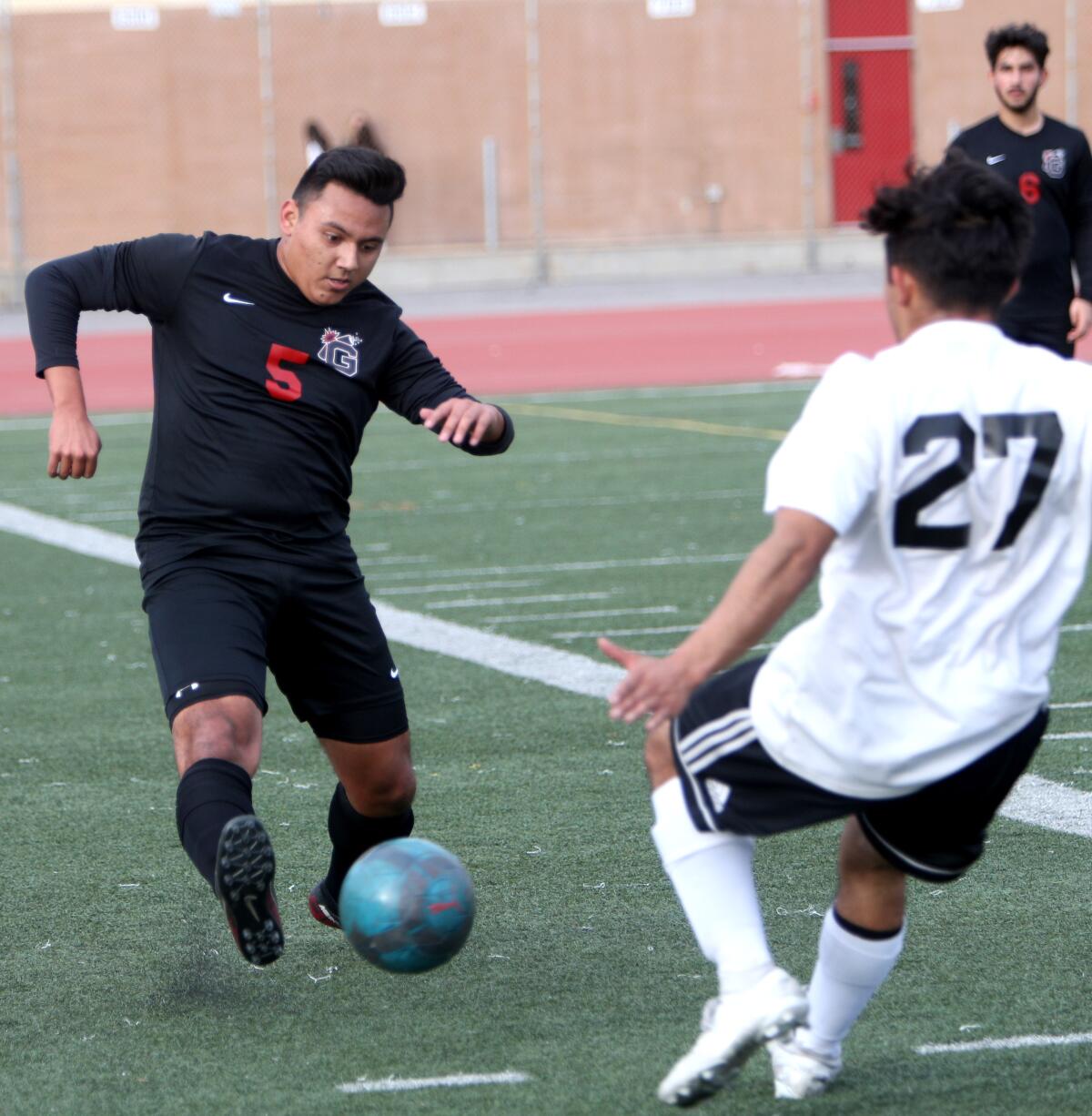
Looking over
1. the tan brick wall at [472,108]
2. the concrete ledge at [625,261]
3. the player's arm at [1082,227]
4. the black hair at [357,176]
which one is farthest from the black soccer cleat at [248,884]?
the tan brick wall at [472,108]

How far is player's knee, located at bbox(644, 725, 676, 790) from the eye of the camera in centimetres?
362

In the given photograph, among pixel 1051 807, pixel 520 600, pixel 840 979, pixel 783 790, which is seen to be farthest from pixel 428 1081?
pixel 520 600

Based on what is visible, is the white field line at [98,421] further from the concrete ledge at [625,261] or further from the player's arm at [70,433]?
the player's arm at [70,433]

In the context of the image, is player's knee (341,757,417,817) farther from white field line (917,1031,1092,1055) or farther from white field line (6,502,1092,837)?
white field line (6,502,1092,837)

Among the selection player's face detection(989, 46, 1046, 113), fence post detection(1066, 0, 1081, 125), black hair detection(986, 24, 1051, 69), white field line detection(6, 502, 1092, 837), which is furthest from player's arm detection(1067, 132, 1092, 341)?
fence post detection(1066, 0, 1081, 125)

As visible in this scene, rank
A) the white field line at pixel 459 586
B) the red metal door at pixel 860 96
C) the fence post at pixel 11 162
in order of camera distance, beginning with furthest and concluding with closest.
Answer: the red metal door at pixel 860 96, the fence post at pixel 11 162, the white field line at pixel 459 586

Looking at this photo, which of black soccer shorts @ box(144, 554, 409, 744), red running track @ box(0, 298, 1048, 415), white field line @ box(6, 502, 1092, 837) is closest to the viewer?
black soccer shorts @ box(144, 554, 409, 744)

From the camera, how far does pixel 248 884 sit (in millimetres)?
3949

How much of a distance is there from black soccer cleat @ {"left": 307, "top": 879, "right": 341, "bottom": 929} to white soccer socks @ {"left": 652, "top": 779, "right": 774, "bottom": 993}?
151cm

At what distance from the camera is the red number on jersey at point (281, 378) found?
15.6ft

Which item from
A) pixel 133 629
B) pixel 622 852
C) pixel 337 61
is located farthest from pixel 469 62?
pixel 622 852

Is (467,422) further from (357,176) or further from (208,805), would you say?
(208,805)

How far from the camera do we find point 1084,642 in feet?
26.9

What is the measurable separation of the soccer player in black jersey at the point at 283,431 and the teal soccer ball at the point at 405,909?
19.0 inches
